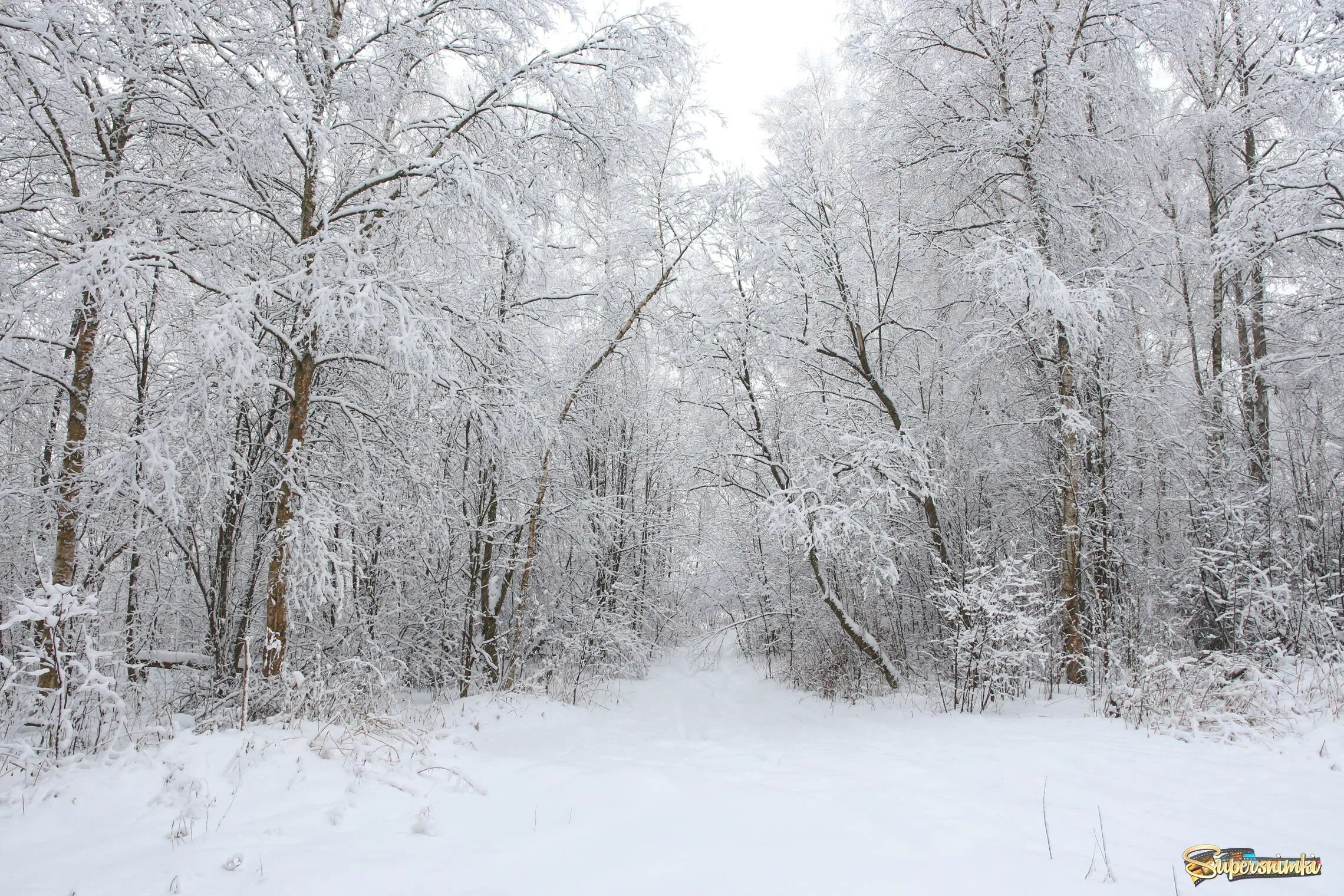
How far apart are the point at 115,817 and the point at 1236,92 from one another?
14.3 m

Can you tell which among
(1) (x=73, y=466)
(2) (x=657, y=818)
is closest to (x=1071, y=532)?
(2) (x=657, y=818)

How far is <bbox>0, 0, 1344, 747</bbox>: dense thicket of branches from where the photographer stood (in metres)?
4.43

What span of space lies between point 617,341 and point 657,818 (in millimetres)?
5526

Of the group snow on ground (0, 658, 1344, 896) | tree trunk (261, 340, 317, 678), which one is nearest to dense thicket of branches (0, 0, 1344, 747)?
tree trunk (261, 340, 317, 678)

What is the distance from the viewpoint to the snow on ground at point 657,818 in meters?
2.33

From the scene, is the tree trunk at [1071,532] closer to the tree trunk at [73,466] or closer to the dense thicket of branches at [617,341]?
the dense thicket of branches at [617,341]

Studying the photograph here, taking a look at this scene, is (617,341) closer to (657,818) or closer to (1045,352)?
(1045,352)

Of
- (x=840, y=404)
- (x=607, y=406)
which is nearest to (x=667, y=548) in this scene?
(x=607, y=406)

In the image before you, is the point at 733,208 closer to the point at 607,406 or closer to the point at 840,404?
the point at 840,404

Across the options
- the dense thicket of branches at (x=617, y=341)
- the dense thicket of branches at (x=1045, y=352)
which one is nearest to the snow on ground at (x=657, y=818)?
the dense thicket of branches at (x=617, y=341)

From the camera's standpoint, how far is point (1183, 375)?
11.8 metres

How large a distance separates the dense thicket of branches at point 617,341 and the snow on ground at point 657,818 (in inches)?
28.4

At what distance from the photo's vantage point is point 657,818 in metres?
3.12

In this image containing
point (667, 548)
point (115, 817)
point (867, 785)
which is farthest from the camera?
point (667, 548)
